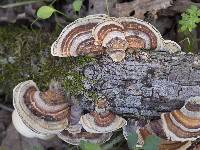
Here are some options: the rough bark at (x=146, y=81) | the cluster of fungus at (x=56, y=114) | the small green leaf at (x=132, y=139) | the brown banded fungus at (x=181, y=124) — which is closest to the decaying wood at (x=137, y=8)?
the rough bark at (x=146, y=81)

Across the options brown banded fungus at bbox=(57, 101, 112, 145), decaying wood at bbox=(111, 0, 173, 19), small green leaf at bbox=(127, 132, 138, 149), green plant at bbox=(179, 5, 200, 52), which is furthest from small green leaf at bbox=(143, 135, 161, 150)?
decaying wood at bbox=(111, 0, 173, 19)

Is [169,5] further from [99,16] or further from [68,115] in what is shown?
[68,115]

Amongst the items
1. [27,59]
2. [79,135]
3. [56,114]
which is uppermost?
[27,59]

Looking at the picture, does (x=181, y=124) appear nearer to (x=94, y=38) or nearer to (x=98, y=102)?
(x=98, y=102)

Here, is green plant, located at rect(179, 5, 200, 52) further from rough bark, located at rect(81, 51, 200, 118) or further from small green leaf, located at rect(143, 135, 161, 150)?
small green leaf, located at rect(143, 135, 161, 150)

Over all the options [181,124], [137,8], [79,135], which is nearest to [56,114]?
[79,135]

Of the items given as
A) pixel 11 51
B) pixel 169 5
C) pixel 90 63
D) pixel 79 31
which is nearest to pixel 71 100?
pixel 90 63
